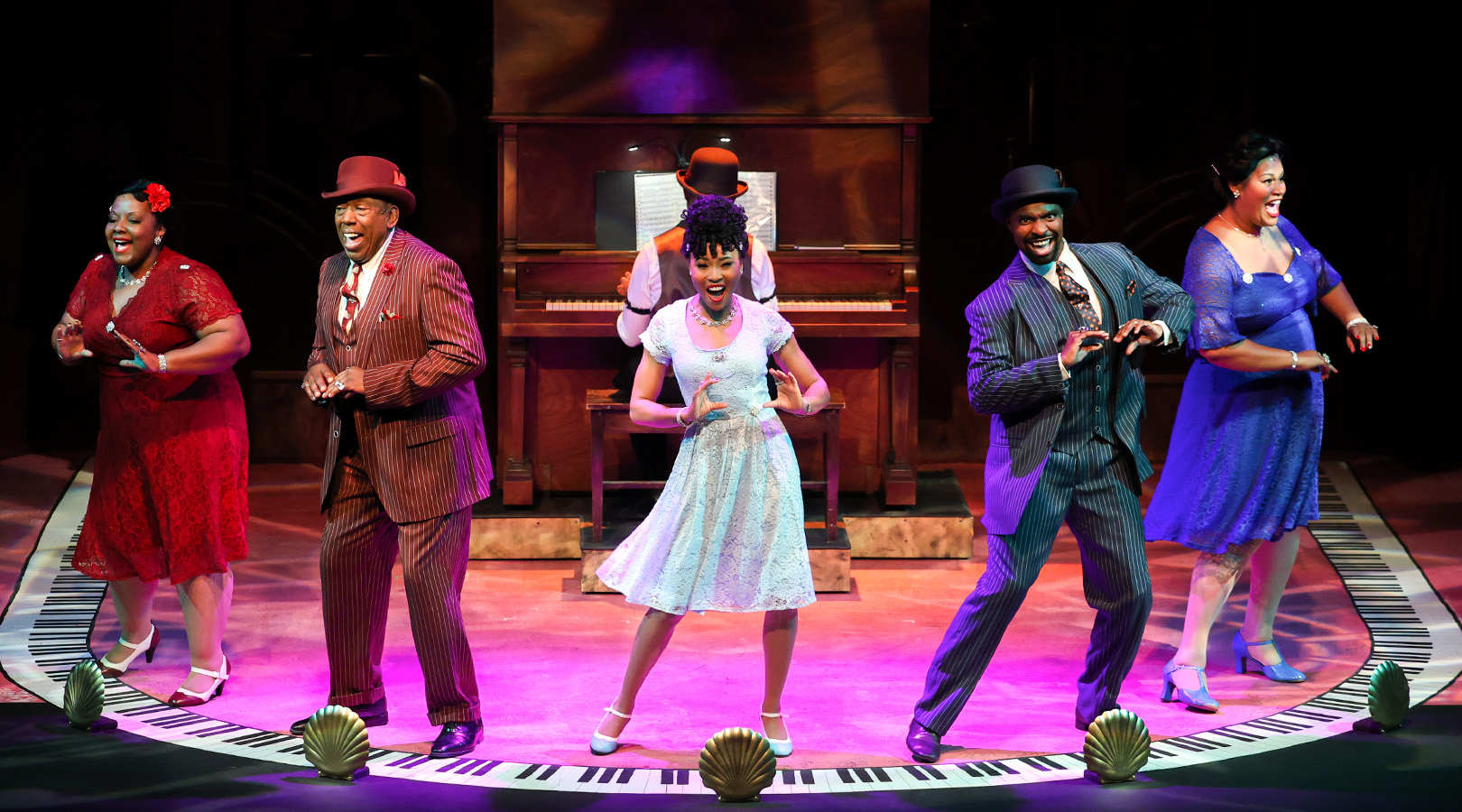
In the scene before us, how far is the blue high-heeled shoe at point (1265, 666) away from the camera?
465 cm

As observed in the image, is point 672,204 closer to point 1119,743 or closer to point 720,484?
point 720,484

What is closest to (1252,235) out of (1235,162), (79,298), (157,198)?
(1235,162)

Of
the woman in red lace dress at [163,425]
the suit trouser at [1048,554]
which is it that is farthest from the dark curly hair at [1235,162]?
the woman in red lace dress at [163,425]

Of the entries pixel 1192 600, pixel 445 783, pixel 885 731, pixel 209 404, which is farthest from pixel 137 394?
pixel 1192 600

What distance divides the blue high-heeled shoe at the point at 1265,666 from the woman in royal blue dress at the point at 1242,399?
36 cm

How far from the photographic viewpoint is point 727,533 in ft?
12.8

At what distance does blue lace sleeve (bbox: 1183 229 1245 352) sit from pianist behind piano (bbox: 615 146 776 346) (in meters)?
1.61

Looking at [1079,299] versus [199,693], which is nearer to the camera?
[1079,299]

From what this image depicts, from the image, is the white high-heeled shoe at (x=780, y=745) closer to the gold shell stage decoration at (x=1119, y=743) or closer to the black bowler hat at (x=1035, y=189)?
the gold shell stage decoration at (x=1119, y=743)

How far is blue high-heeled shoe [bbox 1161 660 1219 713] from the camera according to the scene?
14.3ft

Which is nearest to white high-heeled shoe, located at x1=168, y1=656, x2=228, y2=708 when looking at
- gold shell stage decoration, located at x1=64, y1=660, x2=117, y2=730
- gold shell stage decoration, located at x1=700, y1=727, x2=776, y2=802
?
gold shell stage decoration, located at x1=64, y1=660, x2=117, y2=730

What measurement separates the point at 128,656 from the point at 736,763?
2.31 meters

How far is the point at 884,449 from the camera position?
6.69m

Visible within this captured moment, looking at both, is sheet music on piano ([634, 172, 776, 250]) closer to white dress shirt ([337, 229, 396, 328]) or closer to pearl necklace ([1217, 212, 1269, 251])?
pearl necklace ([1217, 212, 1269, 251])
